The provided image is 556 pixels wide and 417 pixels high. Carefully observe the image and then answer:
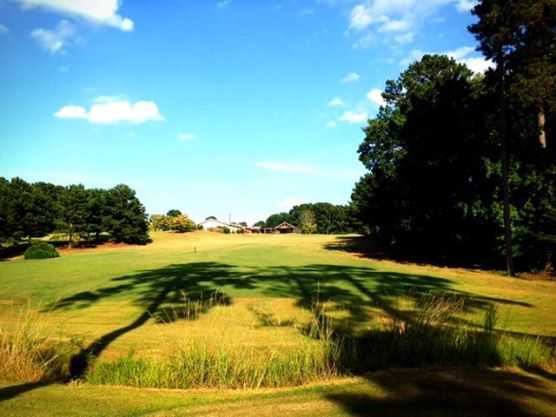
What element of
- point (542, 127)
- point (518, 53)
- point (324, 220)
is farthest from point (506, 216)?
point (324, 220)

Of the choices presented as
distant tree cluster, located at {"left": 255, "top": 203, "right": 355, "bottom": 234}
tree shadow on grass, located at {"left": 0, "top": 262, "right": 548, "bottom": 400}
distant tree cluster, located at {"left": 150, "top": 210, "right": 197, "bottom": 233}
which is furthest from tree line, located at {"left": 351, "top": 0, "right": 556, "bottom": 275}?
distant tree cluster, located at {"left": 255, "top": 203, "right": 355, "bottom": 234}

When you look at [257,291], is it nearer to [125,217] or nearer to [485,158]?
[485,158]

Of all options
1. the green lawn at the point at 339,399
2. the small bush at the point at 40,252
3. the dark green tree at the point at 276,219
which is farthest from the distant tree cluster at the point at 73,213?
the dark green tree at the point at 276,219

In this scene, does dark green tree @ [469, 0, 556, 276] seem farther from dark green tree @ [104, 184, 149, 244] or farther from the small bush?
dark green tree @ [104, 184, 149, 244]

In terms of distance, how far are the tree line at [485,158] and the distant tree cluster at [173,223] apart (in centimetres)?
6009

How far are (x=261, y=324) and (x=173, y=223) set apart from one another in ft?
Result: 279

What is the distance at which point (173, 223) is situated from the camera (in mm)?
94625

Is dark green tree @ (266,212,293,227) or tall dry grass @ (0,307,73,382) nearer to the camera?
tall dry grass @ (0,307,73,382)

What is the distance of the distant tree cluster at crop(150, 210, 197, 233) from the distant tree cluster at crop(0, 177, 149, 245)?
20633 millimetres

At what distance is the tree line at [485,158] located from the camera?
965 inches

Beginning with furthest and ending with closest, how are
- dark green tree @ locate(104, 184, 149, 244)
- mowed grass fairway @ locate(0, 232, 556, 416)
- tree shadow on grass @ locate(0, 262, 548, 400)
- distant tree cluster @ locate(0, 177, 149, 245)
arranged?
dark green tree @ locate(104, 184, 149, 244) → distant tree cluster @ locate(0, 177, 149, 245) → tree shadow on grass @ locate(0, 262, 548, 400) → mowed grass fairway @ locate(0, 232, 556, 416)

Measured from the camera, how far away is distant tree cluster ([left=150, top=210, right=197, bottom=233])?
93.6m

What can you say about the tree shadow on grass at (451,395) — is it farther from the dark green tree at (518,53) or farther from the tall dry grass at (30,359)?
the dark green tree at (518,53)

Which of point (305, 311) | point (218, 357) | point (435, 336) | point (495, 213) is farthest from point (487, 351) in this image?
point (495, 213)
